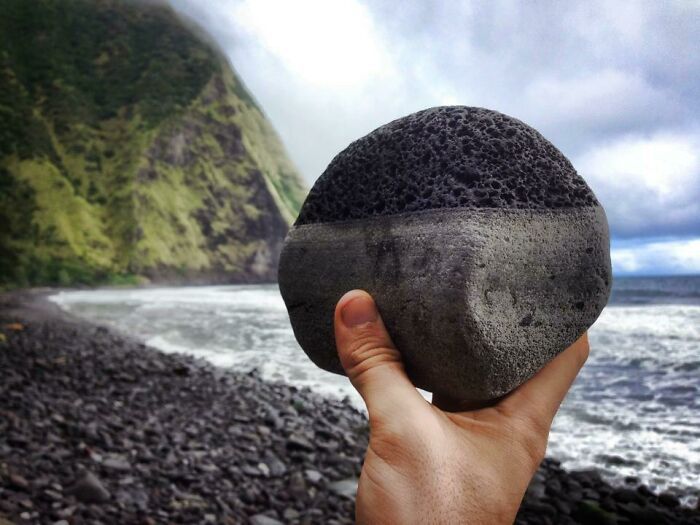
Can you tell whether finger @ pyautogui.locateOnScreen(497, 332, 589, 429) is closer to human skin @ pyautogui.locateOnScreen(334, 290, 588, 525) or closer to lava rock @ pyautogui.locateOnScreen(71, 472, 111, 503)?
human skin @ pyautogui.locateOnScreen(334, 290, 588, 525)

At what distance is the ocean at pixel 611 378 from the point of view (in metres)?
5.27

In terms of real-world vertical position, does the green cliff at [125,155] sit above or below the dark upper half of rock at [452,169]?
above

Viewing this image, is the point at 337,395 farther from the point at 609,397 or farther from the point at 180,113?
the point at 180,113

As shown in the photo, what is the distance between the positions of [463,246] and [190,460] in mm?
3594

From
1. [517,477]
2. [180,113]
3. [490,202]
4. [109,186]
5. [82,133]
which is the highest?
[180,113]

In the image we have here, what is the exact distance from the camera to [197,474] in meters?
4.29

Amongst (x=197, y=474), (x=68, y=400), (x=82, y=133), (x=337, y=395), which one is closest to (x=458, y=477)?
(x=197, y=474)

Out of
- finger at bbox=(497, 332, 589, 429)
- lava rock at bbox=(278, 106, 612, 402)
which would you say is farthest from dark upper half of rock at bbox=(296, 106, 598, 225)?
finger at bbox=(497, 332, 589, 429)

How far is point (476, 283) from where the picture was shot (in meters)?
1.77

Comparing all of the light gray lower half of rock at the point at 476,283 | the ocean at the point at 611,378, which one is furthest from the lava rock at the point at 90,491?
the ocean at the point at 611,378

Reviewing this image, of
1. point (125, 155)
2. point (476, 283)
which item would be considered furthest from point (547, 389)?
point (125, 155)

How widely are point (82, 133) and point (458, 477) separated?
5451 centimetres

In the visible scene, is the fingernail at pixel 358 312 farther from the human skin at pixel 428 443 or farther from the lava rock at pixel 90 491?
the lava rock at pixel 90 491

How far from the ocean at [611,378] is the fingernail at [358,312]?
13.4 ft
